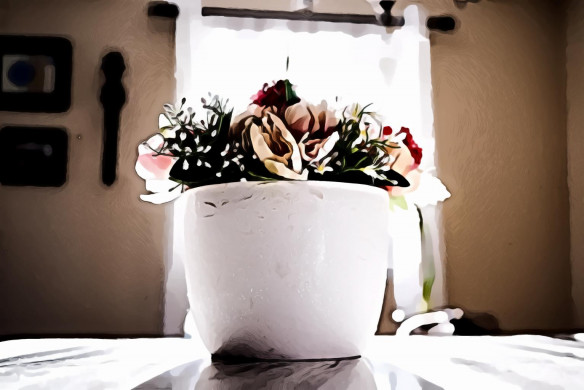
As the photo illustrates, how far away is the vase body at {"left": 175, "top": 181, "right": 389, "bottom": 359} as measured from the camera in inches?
17.2

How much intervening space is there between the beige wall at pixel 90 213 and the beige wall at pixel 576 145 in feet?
6.47

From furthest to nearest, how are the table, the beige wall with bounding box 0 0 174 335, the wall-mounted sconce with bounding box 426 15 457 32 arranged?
the wall-mounted sconce with bounding box 426 15 457 32, the beige wall with bounding box 0 0 174 335, the table

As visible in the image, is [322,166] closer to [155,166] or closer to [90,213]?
[155,166]

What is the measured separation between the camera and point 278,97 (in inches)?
19.8

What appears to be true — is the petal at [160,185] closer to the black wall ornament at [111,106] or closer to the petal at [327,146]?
the petal at [327,146]

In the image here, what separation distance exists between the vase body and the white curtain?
80.9 inches

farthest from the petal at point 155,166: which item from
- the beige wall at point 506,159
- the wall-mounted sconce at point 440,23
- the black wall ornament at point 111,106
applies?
the wall-mounted sconce at point 440,23

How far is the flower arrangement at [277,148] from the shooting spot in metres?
0.44

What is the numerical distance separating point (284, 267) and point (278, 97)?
17 centimetres

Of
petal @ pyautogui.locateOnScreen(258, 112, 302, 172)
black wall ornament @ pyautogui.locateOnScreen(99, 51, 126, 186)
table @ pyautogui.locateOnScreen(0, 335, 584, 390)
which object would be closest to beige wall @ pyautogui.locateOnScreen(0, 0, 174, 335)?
black wall ornament @ pyautogui.locateOnScreen(99, 51, 126, 186)

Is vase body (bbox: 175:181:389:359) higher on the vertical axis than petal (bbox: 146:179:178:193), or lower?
lower

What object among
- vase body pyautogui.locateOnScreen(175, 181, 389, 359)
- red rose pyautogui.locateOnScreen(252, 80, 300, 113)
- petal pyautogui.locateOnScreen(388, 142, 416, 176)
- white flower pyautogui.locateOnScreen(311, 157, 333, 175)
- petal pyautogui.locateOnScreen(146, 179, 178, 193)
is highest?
red rose pyautogui.locateOnScreen(252, 80, 300, 113)

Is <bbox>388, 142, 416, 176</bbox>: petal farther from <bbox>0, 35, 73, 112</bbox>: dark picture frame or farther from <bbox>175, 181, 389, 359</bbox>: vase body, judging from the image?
<bbox>0, 35, 73, 112</bbox>: dark picture frame

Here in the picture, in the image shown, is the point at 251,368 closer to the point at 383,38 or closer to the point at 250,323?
the point at 250,323
